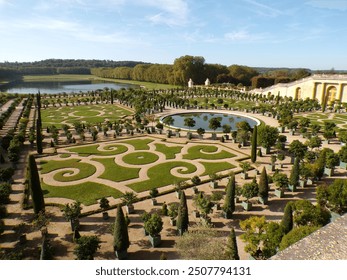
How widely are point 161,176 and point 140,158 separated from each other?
24.8 ft

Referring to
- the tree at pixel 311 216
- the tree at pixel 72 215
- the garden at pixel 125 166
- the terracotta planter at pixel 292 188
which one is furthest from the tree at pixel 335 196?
the tree at pixel 72 215

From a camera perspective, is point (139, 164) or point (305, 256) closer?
point (305, 256)

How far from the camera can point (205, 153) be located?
4119 cm

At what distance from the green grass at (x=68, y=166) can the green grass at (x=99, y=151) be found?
12.2ft

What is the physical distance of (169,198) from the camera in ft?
90.8

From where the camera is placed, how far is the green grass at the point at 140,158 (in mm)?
37469

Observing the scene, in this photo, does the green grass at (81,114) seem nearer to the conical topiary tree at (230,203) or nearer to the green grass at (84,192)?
the green grass at (84,192)

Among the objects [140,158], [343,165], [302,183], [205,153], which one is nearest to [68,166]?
[140,158]

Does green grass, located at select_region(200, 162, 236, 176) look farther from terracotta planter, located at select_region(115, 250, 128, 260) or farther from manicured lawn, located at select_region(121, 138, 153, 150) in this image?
terracotta planter, located at select_region(115, 250, 128, 260)

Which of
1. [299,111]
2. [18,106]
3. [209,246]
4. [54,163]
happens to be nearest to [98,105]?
[18,106]

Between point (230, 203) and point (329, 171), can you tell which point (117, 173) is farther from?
point (329, 171)

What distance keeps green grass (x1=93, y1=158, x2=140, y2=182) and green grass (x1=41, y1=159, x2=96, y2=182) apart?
1.95 metres

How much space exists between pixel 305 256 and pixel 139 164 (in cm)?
2489
